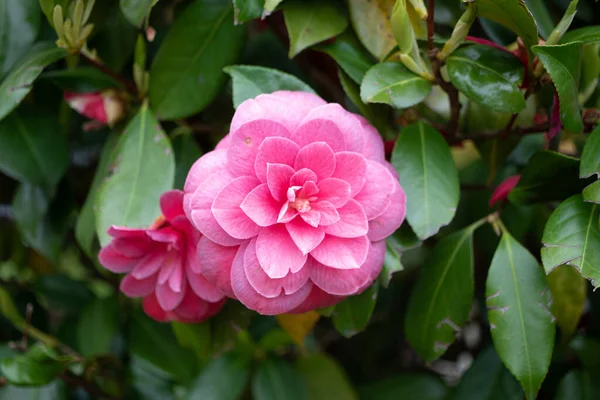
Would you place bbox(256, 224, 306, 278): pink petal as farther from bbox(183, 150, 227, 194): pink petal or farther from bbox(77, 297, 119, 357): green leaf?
bbox(77, 297, 119, 357): green leaf

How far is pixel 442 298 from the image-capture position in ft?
2.24

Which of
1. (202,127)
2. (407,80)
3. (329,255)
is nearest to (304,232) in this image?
(329,255)

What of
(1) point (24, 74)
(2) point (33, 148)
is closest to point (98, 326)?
(2) point (33, 148)

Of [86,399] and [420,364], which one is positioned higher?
[86,399]

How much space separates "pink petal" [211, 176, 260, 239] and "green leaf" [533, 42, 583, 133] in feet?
0.92

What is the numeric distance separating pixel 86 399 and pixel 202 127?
0.50m

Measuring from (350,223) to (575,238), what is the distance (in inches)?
8.1

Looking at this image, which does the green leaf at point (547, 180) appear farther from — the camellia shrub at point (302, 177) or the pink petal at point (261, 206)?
the pink petal at point (261, 206)

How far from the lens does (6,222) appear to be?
107 cm

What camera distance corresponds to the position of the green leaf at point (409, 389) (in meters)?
1.01

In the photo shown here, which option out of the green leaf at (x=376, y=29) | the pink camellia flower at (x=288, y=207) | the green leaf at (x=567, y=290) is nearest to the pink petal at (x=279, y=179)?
the pink camellia flower at (x=288, y=207)

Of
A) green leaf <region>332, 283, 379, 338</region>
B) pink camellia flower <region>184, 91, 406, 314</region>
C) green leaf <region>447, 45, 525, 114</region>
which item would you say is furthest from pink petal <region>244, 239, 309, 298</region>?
green leaf <region>447, 45, 525, 114</region>

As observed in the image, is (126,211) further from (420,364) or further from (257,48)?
(420,364)

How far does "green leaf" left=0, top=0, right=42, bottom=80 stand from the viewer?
68 centimetres
